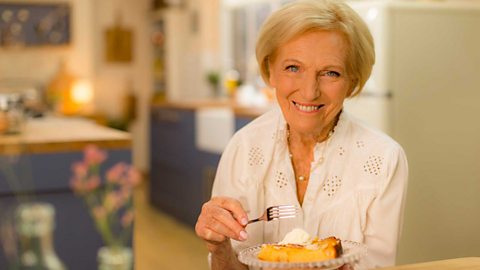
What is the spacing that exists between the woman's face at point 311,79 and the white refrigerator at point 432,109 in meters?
1.83

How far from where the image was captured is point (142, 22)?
805cm

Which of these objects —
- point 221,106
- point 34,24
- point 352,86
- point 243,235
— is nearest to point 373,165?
point 352,86

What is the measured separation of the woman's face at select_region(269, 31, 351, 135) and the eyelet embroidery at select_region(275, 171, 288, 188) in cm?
12

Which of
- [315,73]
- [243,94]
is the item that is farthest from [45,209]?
[243,94]

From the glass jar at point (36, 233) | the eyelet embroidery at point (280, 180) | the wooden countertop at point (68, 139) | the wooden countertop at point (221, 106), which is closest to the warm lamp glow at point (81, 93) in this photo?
the wooden countertop at point (221, 106)

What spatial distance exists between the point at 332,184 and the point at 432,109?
2001 mm

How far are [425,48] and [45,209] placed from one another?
10.1 feet

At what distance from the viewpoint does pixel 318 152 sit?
164 cm

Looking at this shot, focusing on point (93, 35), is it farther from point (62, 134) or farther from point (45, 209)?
point (45, 209)

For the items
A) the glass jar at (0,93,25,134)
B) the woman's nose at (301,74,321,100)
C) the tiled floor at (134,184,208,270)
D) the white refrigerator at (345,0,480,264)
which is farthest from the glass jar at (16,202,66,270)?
the tiled floor at (134,184,208,270)

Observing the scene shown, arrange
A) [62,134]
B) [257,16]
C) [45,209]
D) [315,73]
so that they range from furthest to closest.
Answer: [257,16]
[62,134]
[315,73]
[45,209]

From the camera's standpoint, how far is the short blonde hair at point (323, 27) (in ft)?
4.90

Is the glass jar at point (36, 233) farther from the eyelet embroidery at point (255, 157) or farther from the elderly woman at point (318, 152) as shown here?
the eyelet embroidery at point (255, 157)

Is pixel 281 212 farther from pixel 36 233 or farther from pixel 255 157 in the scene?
pixel 36 233
